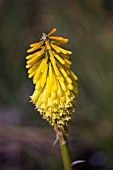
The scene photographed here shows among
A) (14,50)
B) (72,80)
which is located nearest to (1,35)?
(14,50)

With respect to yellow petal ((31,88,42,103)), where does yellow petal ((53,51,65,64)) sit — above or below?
above

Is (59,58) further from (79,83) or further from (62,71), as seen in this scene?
(79,83)

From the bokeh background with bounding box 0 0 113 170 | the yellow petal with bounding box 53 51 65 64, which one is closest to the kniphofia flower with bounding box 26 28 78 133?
the yellow petal with bounding box 53 51 65 64

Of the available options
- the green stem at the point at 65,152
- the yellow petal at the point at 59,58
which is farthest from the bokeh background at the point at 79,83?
the yellow petal at the point at 59,58

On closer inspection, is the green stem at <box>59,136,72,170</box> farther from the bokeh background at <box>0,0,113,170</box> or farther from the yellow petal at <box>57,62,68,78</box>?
the bokeh background at <box>0,0,113,170</box>

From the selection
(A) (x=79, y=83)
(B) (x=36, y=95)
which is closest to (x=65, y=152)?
(B) (x=36, y=95)

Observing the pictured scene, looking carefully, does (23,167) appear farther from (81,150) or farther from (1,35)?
(1,35)
